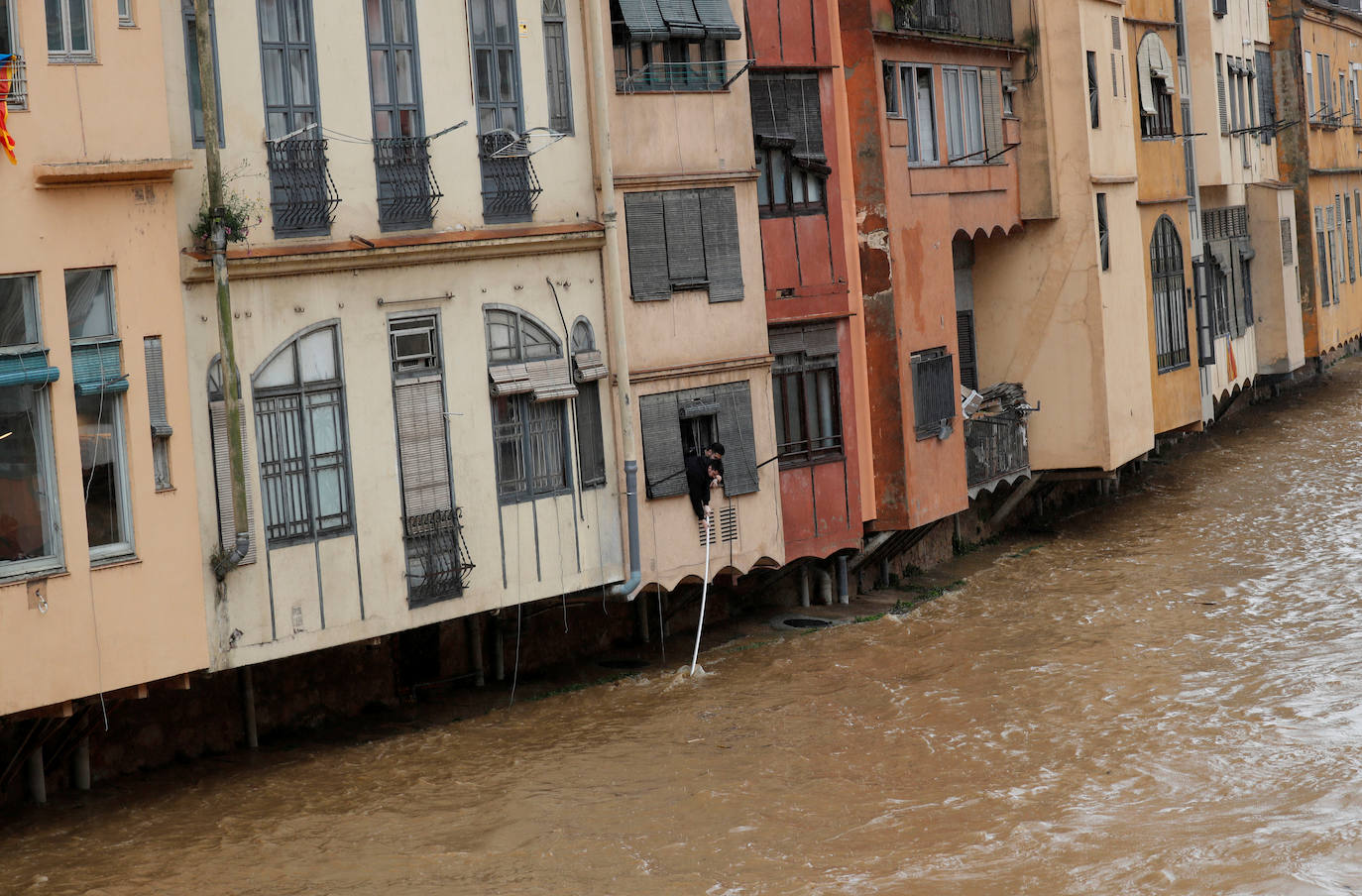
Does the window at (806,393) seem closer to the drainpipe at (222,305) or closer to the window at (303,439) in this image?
the window at (303,439)

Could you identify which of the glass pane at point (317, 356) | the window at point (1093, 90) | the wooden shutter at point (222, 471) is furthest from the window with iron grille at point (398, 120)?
the window at point (1093, 90)

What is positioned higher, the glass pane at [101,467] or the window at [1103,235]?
the window at [1103,235]

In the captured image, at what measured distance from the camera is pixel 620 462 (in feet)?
60.8

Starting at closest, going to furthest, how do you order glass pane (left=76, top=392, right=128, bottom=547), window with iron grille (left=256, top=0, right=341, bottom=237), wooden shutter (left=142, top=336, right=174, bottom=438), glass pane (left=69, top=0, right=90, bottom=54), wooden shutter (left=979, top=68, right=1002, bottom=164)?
glass pane (left=69, top=0, right=90, bottom=54)
glass pane (left=76, top=392, right=128, bottom=547)
wooden shutter (left=142, top=336, right=174, bottom=438)
window with iron grille (left=256, top=0, right=341, bottom=237)
wooden shutter (left=979, top=68, right=1002, bottom=164)

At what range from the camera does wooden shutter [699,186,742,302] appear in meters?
19.8

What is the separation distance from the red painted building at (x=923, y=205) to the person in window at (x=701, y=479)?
4.01 m

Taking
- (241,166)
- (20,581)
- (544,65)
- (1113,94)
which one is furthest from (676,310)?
(1113,94)

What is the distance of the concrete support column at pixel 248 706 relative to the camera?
16672 millimetres

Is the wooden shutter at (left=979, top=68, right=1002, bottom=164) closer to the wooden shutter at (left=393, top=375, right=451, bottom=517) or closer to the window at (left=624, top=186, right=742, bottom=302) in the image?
the window at (left=624, top=186, right=742, bottom=302)

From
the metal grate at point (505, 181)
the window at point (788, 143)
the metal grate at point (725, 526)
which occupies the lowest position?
the metal grate at point (725, 526)

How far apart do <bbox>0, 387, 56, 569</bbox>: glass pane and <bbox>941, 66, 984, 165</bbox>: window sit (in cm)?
1474

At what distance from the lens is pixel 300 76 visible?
1570 centimetres

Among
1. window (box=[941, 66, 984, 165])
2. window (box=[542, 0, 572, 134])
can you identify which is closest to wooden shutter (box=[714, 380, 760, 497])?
window (box=[542, 0, 572, 134])

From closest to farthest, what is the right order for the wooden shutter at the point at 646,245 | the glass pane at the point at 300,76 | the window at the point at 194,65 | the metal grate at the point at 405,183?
the window at the point at 194,65 → the glass pane at the point at 300,76 → the metal grate at the point at 405,183 → the wooden shutter at the point at 646,245
